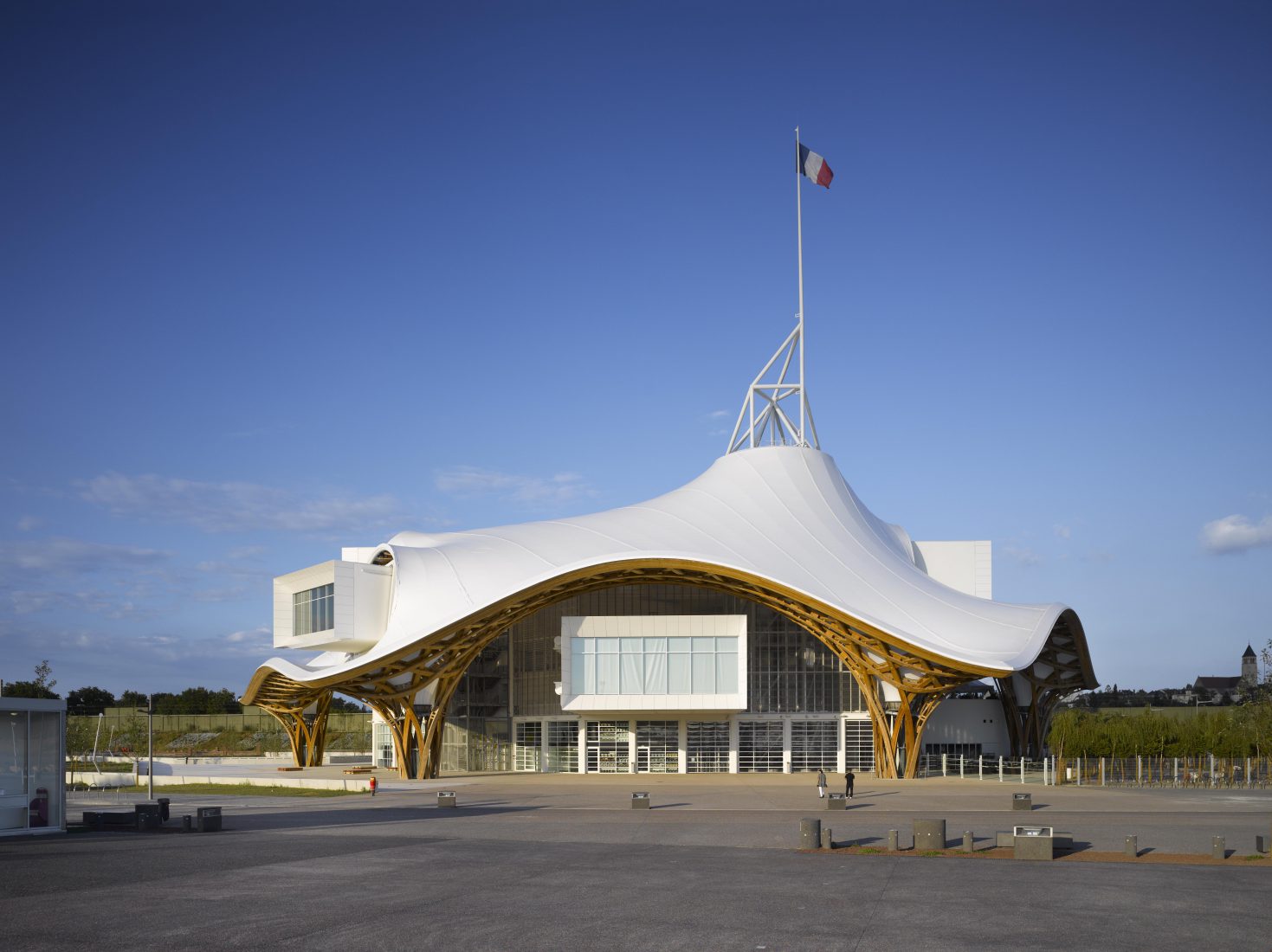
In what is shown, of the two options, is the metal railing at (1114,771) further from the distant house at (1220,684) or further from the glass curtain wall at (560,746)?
the distant house at (1220,684)

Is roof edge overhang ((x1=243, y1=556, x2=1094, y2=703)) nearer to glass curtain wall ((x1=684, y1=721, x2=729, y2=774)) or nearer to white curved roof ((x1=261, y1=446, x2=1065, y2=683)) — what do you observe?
white curved roof ((x1=261, y1=446, x2=1065, y2=683))

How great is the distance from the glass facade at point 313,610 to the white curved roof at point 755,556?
3.16 metres

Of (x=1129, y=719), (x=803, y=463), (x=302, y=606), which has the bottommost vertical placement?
(x=1129, y=719)

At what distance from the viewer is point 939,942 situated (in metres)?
15.2

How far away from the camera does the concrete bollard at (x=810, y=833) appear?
24.8 meters

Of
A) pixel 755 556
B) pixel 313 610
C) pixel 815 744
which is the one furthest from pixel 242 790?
pixel 815 744

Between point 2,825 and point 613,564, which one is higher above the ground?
point 613,564

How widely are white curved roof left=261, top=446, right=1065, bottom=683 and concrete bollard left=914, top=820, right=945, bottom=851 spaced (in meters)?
22.6

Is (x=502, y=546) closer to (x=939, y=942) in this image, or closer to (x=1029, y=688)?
(x=1029, y=688)

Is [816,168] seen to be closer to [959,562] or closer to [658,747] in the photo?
[959,562]

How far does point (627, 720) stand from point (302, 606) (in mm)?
16957

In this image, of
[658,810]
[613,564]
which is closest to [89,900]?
[658,810]

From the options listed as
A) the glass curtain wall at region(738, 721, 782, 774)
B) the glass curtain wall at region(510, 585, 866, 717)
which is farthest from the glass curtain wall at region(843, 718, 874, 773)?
the glass curtain wall at region(738, 721, 782, 774)

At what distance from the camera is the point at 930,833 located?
957 inches
